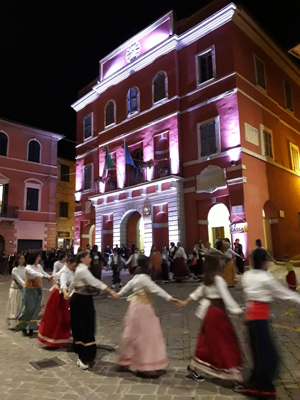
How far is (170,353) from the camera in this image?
210 inches

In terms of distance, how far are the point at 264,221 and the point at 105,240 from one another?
407 inches

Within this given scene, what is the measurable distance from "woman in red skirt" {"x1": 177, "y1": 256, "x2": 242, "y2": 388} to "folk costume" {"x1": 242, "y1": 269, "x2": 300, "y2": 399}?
8.6 inches

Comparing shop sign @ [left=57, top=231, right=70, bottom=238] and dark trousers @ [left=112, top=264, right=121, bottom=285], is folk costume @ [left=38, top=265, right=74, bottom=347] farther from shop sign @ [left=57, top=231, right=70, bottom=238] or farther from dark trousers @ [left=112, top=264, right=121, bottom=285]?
shop sign @ [left=57, top=231, right=70, bottom=238]

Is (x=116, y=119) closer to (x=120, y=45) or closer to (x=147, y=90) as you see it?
(x=147, y=90)

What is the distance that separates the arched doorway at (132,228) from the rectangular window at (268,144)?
8.48 metres

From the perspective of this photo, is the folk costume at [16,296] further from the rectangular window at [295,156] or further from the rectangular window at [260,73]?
the rectangular window at [295,156]

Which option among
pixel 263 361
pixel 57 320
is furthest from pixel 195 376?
pixel 57 320

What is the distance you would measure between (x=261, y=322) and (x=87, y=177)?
73.6 feet

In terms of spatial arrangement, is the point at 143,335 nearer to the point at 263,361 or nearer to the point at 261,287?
the point at 263,361

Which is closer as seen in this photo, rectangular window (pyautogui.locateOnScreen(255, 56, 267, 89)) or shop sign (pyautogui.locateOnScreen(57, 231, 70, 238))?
rectangular window (pyautogui.locateOnScreen(255, 56, 267, 89))

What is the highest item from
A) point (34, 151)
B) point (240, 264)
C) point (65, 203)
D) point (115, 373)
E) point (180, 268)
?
point (34, 151)

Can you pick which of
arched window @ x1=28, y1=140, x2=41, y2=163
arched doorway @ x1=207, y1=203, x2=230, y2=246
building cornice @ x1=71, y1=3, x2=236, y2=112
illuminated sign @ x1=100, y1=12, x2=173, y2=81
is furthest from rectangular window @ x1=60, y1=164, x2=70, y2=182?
arched doorway @ x1=207, y1=203, x2=230, y2=246

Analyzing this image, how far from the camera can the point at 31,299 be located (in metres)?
7.02

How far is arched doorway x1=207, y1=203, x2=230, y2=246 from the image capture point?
702 inches
